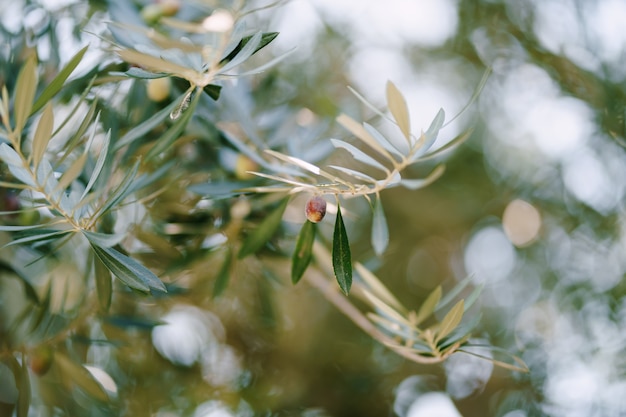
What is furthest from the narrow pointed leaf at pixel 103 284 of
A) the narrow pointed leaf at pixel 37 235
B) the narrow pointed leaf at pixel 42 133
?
A: the narrow pointed leaf at pixel 42 133

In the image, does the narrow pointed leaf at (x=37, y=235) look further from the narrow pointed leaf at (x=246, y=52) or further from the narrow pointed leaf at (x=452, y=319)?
the narrow pointed leaf at (x=452, y=319)

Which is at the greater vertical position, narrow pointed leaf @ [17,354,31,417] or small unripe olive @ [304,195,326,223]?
small unripe olive @ [304,195,326,223]

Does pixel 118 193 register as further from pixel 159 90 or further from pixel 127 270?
pixel 159 90

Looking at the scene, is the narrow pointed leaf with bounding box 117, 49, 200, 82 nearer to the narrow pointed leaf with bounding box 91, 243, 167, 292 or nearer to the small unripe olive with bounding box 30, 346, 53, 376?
the narrow pointed leaf with bounding box 91, 243, 167, 292

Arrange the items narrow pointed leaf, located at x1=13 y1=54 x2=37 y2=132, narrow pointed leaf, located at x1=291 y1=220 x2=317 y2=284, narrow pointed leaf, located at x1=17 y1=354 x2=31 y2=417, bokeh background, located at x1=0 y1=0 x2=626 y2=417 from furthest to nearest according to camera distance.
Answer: bokeh background, located at x1=0 y1=0 x2=626 y2=417 → narrow pointed leaf, located at x1=17 y1=354 x2=31 y2=417 → narrow pointed leaf, located at x1=291 y1=220 x2=317 y2=284 → narrow pointed leaf, located at x1=13 y1=54 x2=37 y2=132

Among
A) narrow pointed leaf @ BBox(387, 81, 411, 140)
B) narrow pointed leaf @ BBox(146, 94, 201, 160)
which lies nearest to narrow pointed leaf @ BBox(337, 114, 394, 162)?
narrow pointed leaf @ BBox(387, 81, 411, 140)

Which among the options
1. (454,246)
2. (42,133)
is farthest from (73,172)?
(454,246)

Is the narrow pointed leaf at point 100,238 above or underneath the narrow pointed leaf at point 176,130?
underneath
